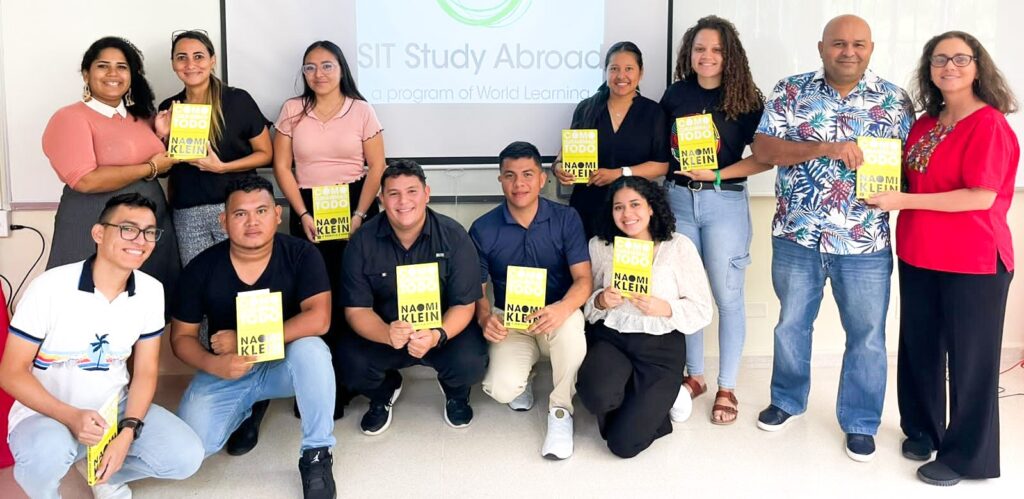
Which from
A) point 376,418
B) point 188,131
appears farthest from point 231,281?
point 376,418

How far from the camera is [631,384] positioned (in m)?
2.88

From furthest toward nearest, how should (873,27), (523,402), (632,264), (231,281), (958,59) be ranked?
1. (873,27)
2. (523,402)
3. (632,264)
4. (231,281)
5. (958,59)

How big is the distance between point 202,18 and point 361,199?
1.10 m

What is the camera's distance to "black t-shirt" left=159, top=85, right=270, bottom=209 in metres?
3.03

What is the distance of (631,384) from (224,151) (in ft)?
6.08

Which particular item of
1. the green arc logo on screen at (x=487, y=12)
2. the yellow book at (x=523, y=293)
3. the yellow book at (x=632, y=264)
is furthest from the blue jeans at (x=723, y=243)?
the green arc logo on screen at (x=487, y=12)

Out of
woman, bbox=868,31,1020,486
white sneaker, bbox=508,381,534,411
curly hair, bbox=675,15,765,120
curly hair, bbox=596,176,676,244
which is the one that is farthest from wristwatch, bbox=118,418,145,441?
woman, bbox=868,31,1020,486

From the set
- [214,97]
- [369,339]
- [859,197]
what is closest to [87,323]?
[369,339]

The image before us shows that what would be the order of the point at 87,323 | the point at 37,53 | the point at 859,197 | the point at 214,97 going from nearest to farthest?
the point at 87,323, the point at 859,197, the point at 214,97, the point at 37,53

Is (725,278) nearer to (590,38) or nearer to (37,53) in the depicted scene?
(590,38)

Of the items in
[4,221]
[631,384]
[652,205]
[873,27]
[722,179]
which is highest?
[873,27]

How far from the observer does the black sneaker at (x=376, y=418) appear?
9.95ft

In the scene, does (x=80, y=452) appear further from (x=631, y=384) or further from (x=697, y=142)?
(x=697, y=142)

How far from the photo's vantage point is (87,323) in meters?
2.25
